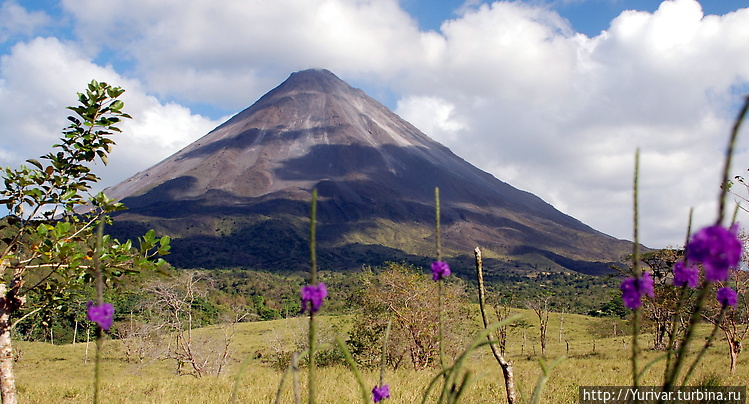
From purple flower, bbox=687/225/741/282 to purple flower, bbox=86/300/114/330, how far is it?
1.68 m

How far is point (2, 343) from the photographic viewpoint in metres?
4.45

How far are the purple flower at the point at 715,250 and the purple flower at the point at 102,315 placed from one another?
1678 millimetres

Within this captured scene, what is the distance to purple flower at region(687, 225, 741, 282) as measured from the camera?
3.39 feet

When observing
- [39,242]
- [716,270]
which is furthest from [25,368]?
[716,270]

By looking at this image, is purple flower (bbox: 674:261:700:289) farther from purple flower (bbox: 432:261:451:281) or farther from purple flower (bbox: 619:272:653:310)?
purple flower (bbox: 432:261:451:281)

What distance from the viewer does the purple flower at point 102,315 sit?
1.55 metres

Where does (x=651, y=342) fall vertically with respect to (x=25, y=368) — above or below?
above

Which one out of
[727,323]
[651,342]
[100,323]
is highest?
[100,323]

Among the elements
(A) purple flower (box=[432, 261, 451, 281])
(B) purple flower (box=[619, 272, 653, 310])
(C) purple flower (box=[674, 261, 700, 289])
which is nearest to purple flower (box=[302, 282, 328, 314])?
(A) purple flower (box=[432, 261, 451, 281])

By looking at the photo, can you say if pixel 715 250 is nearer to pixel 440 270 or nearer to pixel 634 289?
pixel 634 289

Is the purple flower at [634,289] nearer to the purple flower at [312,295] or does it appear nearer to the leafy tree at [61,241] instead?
the purple flower at [312,295]

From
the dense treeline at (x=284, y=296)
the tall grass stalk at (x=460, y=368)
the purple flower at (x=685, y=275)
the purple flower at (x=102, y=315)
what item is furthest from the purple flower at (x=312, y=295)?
the dense treeline at (x=284, y=296)

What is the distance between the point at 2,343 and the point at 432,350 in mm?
16883

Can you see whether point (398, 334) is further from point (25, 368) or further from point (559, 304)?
point (559, 304)
